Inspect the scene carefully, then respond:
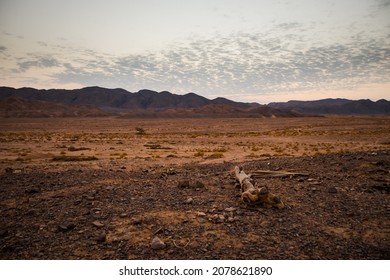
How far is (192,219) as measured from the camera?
5.46m

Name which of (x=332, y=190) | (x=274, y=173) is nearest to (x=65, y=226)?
(x=332, y=190)

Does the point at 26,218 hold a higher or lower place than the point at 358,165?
lower

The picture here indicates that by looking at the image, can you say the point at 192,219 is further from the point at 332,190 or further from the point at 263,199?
the point at 332,190

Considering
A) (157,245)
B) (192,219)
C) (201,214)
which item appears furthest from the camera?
(201,214)

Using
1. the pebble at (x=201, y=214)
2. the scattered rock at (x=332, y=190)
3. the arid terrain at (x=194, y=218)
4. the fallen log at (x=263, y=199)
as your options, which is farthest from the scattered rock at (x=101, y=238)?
the scattered rock at (x=332, y=190)

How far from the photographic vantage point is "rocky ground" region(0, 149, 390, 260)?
4348 millimetres

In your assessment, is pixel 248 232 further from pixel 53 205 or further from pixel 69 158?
pixel 69 158

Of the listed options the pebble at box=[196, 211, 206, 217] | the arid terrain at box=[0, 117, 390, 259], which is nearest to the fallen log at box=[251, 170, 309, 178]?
the arid terrain at box=[0, 117, 390, 259]

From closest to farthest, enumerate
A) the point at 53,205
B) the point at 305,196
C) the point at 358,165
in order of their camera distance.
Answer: the point at 53,205 < the point at 305,196 < the point at 358,165

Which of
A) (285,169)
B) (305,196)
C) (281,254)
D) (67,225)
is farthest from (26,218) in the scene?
(285,169)

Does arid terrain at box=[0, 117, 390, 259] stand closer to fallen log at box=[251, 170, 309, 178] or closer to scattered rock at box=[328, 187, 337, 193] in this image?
scattered rock at box=[328, 187, 337, 193]

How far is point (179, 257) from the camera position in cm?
418

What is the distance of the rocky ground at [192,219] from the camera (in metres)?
4.35

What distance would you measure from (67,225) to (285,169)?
7.10m
